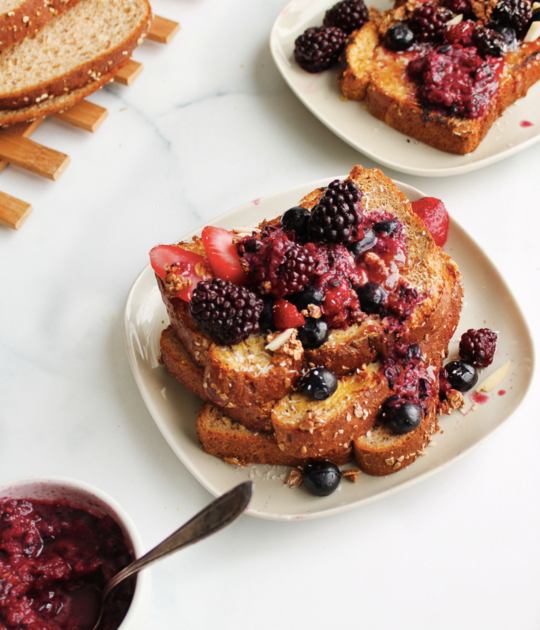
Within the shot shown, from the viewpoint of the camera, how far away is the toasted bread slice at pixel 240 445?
2072 millimetres

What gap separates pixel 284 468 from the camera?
212 centimetres

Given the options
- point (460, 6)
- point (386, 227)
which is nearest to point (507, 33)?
point (460, 6)

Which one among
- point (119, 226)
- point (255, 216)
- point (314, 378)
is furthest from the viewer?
point (119, 226)

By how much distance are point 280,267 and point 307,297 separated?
14 cm

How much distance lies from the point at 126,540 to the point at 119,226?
1.60 meters

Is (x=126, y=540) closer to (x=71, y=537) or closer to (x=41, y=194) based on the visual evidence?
(x=71, y=537)

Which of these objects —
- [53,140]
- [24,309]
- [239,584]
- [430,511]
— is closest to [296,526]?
[239,584]

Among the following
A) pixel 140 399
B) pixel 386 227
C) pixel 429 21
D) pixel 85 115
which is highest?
pixel 429 21

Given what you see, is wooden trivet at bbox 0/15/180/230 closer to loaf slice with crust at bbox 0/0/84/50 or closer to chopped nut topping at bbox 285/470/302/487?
loaf slice with crust at bbox 0/0/84/50

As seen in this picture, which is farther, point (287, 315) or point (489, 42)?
point (489, 42)

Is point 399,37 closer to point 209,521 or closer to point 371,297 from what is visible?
point 371,297

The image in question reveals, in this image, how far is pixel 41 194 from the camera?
2838mm

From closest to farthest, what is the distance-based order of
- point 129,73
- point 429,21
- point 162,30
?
1. point 429,21
2. point 129,73
3. point 162,30

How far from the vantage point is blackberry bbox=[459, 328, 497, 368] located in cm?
224
